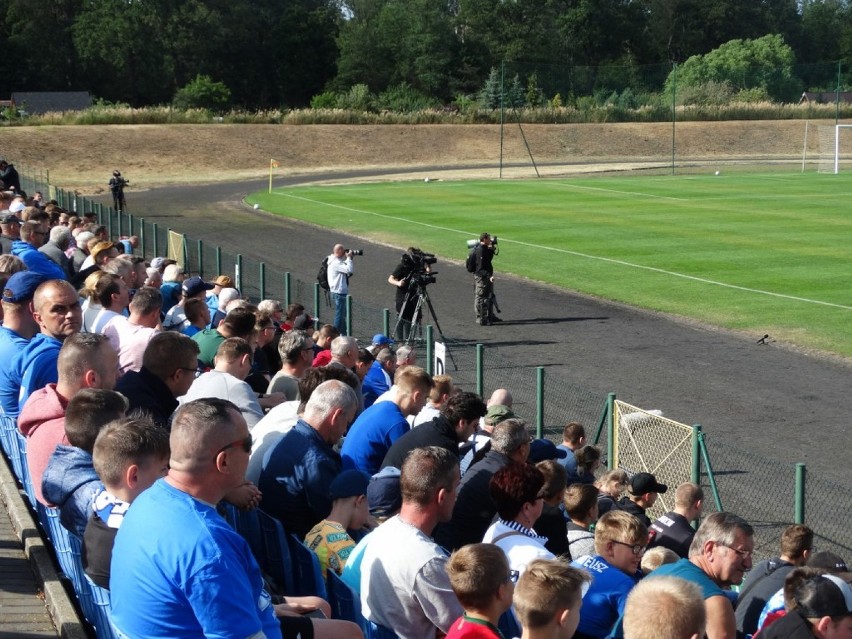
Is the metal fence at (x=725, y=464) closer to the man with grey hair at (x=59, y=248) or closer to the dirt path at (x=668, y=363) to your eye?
the dirt path at (x=668, y=363)

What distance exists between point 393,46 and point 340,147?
3722cm

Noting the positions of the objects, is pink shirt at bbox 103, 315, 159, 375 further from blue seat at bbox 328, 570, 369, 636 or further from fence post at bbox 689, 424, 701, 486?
fence post at bbox 689, 424, 701, 486

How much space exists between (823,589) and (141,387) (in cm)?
404

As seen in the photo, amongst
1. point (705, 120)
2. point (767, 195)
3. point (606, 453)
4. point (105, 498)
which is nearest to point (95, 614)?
point (105, 498)

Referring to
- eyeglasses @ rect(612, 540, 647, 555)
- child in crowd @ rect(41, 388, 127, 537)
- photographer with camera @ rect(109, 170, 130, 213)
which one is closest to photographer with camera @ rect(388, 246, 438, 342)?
eyeglasses @ rect(612, 540, 647, 555)

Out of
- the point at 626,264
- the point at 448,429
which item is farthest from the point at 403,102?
the point at 448,429

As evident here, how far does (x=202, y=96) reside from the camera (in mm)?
88500

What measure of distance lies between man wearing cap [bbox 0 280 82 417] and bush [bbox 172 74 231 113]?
267 ft

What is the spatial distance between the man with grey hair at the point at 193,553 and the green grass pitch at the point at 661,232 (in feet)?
55.9

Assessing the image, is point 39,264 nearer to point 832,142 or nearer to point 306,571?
point 306,571

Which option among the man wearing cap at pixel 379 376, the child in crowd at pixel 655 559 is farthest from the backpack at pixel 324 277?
the child in crowd at pixel 655 559

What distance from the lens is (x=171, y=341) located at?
22.7ft

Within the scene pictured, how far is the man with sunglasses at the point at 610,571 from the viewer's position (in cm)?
567

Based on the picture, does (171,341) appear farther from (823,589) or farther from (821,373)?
(821,373)
